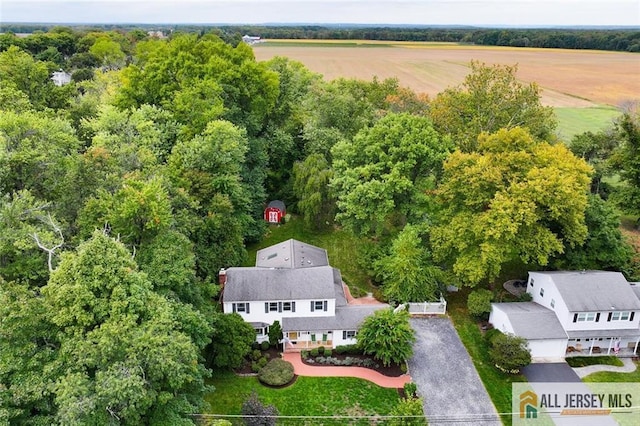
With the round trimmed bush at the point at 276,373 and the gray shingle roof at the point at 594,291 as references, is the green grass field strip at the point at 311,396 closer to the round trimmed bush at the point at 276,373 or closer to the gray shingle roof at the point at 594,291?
the round trimmed bush at the point at 276,373

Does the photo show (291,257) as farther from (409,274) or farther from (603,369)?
(603,369)

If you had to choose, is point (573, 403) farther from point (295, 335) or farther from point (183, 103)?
point (183, 103)

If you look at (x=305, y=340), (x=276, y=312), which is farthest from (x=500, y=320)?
(x=276, y=312)

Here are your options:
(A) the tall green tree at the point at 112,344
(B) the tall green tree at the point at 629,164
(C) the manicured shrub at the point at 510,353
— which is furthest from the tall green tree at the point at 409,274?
(B) the tall green tree at the point at 629,164

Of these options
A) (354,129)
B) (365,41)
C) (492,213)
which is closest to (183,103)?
(354,129)

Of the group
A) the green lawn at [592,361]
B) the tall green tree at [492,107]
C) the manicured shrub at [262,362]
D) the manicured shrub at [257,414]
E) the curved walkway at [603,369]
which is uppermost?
the tall green tree at [492,107]

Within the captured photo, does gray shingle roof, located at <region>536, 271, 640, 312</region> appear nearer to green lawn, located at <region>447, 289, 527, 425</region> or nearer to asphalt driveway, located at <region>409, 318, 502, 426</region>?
green lawn, located at <region>447, 289, 527, 425</region>

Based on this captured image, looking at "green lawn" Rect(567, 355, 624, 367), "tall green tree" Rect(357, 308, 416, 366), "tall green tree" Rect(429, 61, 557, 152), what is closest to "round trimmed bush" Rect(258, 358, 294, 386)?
"tall green tree" Rect(357, 308, 416, 366)
